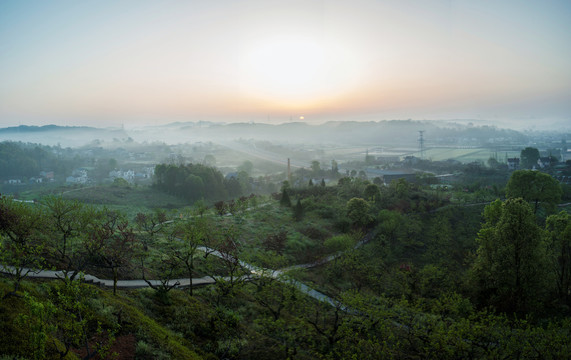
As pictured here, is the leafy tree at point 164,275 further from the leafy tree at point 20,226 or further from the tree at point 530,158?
the tree at point 530,158

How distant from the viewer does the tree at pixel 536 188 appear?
1388 inches

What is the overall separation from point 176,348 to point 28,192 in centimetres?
7371

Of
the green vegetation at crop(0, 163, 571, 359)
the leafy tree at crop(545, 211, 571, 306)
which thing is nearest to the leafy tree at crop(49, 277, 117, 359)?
the green vegetation at crop(0, 163, 571, 359)

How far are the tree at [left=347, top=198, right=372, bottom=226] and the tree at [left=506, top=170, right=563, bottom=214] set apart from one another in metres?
16.9

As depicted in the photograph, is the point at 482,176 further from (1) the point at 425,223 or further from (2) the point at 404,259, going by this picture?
(2) the point at 404,259

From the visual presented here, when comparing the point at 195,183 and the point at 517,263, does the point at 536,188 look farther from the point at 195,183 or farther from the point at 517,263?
the point at 195,183

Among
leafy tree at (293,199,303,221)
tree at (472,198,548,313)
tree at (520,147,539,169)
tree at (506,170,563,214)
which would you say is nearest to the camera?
tree at (472,198,548,313)

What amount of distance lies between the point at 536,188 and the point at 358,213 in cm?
1990

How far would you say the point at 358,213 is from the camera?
36938 millimetres

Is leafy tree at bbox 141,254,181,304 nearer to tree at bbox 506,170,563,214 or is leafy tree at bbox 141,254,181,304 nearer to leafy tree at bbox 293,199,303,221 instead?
leafy tree at bbox 293,199,303,221

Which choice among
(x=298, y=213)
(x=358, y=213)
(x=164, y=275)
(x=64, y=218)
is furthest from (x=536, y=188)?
(x=64, y=218)

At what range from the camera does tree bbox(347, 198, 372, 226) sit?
1438 inches

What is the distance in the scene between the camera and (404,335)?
567 inches

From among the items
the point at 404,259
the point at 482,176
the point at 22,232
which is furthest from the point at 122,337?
the point at 482,176
